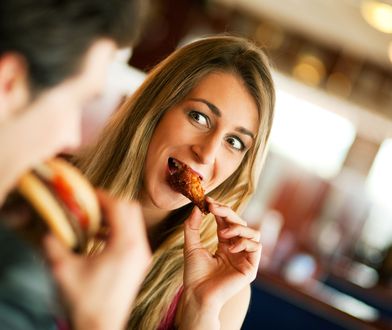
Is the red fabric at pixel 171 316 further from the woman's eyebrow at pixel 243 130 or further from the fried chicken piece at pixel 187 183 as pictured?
the woman's eyebrow at pixel 243 130

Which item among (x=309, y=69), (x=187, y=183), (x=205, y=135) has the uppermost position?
(x=309, y=69)

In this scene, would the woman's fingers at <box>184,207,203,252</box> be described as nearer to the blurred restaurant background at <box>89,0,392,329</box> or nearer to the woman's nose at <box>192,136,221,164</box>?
the woman's nose at <box>192,136,221,164</box>

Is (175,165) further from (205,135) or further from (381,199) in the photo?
(381,199)

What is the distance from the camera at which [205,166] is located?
1431 mm

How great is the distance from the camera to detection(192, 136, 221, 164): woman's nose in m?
1.40

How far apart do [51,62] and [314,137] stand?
328 inches

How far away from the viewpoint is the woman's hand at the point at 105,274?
0.71 metres

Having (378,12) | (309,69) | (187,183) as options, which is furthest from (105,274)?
(309,69)

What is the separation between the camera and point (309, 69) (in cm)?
872

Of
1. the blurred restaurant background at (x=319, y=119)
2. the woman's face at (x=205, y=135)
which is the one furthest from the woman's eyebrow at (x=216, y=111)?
the blurred restaurant background at (x=319, y=119)

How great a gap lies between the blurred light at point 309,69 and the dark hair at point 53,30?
8226 mm

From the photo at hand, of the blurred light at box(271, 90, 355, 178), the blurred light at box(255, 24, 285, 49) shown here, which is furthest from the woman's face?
the blurred light at box(255, 24, 285, 49)

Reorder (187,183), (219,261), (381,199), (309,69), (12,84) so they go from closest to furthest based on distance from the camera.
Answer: (12,84) → (187,183) → (219,261) → (381,199) → (309,69)

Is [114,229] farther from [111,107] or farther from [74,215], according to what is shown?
[111,107]
